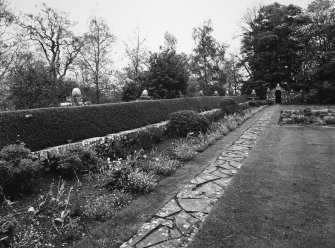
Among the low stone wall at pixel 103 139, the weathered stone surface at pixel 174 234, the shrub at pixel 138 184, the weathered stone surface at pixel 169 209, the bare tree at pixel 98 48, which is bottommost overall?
the weathered stone surface at pixel 174 234

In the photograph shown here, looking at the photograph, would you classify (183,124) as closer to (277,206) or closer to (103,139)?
(103,139)

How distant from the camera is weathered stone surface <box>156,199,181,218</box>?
13.6 ft

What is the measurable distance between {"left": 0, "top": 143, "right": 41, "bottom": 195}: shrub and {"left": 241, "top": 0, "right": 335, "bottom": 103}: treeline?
114 ft

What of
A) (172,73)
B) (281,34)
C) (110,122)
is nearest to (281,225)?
(110,122)

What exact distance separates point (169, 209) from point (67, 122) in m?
4.59

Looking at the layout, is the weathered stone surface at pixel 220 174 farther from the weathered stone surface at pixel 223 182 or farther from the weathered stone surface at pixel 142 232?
the weathered stone surface at pixel 142 232

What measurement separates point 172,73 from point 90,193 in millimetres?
15552

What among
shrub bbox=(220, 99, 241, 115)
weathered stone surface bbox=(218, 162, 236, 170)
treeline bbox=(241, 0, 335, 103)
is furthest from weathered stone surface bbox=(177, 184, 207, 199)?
treeline bbox=(241, 0, 335, 103)

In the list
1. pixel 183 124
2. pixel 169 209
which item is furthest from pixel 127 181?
pixel 183 124

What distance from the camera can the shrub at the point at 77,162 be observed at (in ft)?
18.6

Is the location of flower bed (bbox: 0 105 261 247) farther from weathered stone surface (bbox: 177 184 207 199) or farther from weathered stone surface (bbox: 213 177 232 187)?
weathered stone surface (bbox: 213 177 232 187)

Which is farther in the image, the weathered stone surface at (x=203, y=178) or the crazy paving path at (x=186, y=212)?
the weathered stone surface at (x=203, y=178)

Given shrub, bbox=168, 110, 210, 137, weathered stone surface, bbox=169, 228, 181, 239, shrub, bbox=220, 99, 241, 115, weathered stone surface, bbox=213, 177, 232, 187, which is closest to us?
weathered stone surface, bbox=169, 228, 181, 239

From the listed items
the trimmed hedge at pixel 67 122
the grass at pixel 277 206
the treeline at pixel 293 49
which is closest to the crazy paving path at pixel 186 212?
the grass at pixel 277 206
